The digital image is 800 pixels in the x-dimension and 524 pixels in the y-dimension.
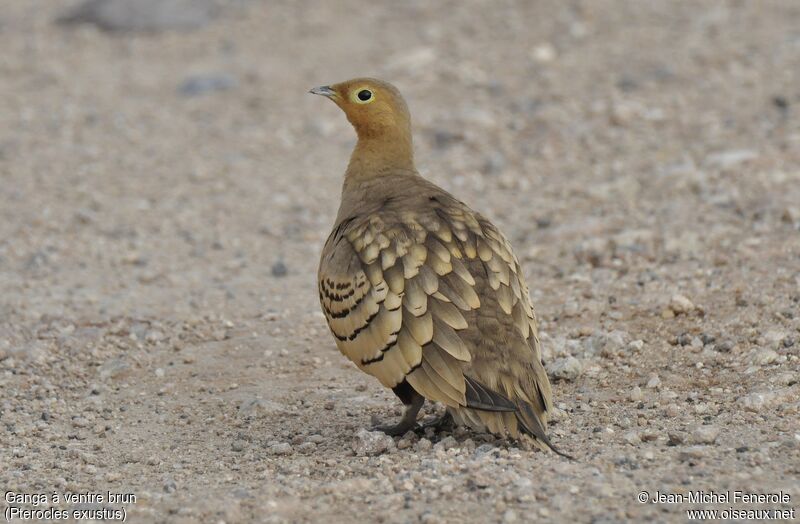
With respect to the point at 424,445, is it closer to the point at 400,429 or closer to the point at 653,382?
the point at 400,429

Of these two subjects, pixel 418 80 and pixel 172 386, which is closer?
pixel 172 386

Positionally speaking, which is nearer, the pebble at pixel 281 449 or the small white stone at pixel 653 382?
the pebble at pixel 281 449

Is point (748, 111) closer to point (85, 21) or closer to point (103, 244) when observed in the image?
point (103, 244)

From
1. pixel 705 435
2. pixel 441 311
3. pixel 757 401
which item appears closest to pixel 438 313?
pixel 441 311

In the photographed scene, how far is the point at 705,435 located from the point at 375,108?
2.65 metres

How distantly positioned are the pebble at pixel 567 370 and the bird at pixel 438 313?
0.77 meters

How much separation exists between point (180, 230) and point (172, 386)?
3.35 meters

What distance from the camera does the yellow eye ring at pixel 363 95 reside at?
6723mm

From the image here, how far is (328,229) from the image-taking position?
32.8 ft

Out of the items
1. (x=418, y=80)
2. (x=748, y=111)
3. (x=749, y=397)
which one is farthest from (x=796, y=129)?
(x=749, y=397)

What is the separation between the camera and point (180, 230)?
9992mm

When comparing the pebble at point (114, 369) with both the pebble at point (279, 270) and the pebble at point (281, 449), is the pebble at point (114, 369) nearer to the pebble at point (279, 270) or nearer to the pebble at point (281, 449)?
the pebble at point (281, 449)

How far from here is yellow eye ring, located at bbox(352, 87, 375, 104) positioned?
6.72 meters

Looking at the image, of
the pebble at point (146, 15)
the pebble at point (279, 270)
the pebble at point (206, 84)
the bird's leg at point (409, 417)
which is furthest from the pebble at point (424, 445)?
the pebble at point (146, 15)
